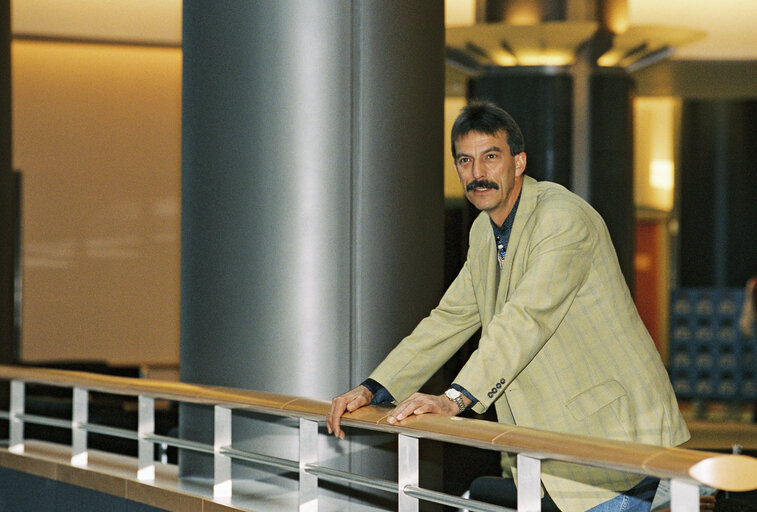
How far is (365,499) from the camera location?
13.6 feet

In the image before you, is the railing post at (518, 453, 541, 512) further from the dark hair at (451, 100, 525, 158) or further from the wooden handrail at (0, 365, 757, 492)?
the dark hair at (451, 100, 525, 158)

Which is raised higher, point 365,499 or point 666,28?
point 666,28

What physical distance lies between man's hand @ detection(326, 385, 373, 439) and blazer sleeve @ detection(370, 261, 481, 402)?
9 centimetres

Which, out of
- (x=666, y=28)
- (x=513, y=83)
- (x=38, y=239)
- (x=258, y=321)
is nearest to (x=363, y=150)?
(x=258, y=321)

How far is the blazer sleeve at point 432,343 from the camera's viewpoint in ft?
10.3

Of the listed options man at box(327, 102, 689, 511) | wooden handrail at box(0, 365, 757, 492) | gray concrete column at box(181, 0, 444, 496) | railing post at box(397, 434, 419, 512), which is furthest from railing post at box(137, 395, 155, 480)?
man at box(327, 102, 689, 511)

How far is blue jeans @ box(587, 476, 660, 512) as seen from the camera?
267 centimetres

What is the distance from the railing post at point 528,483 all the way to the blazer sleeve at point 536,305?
20 cm

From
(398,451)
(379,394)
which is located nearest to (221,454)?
(398,451)

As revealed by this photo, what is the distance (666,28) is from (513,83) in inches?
110

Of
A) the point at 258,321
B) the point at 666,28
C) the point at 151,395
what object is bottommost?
the point at 151,395

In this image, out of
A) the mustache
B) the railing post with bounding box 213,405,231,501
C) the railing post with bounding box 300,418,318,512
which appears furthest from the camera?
the railing post with bounding box 213,405,231,501

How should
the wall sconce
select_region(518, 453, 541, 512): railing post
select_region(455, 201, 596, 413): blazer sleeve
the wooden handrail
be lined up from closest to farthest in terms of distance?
1. the wooden handrail
2. select_region(518, 453, 541, 512): railing post
3. select_region(455, 201, 596, 413): blazer sleeve
4. the wall sconce

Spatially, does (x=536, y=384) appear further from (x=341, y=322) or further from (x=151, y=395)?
(x=151, y=395)
